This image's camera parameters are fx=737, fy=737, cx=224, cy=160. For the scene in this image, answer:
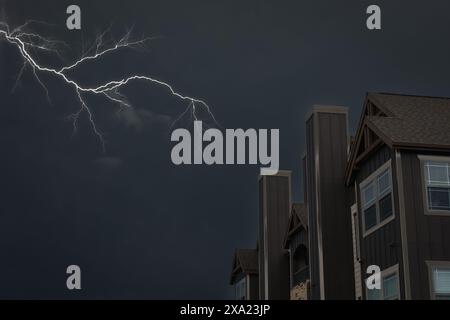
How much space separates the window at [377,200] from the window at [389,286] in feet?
3.61

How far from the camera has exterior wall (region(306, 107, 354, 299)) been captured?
59.6 ft

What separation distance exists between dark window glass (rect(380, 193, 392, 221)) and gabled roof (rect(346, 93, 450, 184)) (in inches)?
46.3

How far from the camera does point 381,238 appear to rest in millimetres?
15805

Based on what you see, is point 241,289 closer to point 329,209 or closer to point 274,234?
point 274,234

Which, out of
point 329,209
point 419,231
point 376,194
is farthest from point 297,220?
point 419,231

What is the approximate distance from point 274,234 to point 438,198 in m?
10.8

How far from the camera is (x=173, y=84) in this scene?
26812 mm

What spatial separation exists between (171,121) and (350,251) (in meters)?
10.7

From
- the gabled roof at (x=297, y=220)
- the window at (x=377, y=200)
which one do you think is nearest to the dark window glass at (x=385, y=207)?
the window at (x=377, y=200)

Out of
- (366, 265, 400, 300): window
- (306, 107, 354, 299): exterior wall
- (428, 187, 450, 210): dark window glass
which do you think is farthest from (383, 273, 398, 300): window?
(306, 107, 354, 299): exterior wall

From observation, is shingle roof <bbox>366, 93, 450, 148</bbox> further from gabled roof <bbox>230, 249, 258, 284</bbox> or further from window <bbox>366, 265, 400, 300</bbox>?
gabled roof <bbox>230, 249, 258, 284</bbox>

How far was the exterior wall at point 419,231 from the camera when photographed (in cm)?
1442

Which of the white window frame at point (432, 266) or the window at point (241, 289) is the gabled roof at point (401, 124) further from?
the window at point (241, 289)
